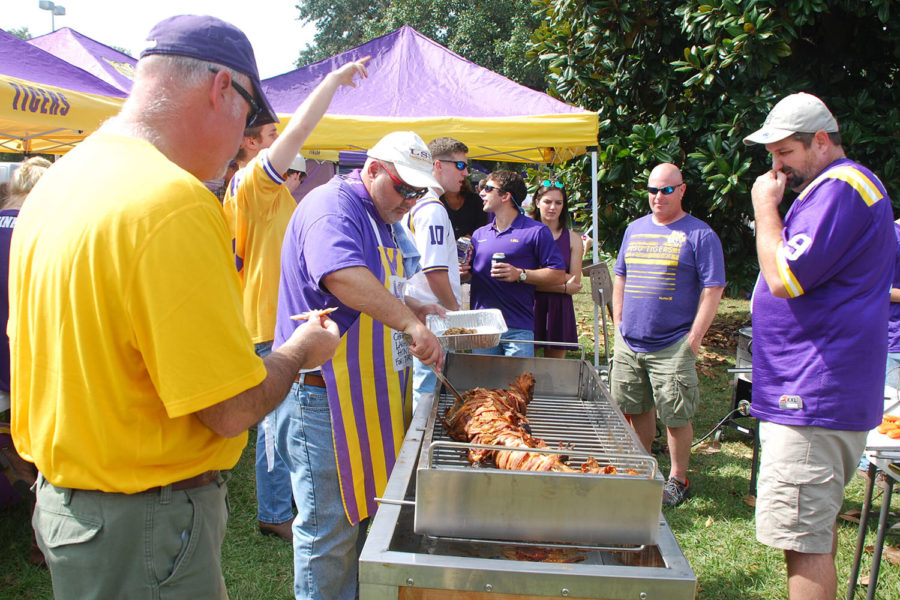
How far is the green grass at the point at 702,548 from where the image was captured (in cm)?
347

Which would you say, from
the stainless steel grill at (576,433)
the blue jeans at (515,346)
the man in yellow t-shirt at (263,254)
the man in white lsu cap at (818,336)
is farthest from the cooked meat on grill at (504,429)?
the blue jeans at (515,346)

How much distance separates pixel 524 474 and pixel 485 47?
27862mm

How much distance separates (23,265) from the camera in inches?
56.1

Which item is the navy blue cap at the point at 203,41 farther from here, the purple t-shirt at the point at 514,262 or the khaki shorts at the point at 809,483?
the purple t-shirt at the point at 514,262

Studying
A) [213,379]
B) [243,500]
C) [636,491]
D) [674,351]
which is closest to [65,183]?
[213,379]

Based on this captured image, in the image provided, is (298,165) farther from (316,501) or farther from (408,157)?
(316,501)

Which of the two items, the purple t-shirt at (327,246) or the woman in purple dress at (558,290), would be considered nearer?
the purple t-shirt at (327,246)

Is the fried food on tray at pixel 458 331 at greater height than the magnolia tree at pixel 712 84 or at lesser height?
lesser

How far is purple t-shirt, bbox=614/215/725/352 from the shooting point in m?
4.42

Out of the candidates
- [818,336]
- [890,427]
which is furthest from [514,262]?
[890,427]

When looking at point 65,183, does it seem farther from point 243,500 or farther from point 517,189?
point 517,189

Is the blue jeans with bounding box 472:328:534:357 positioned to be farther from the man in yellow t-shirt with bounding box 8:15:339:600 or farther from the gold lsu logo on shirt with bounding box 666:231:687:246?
the man in yellow t-shirt with bounding box 8:15:339:600

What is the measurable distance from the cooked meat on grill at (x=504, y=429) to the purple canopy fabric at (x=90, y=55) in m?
6.47

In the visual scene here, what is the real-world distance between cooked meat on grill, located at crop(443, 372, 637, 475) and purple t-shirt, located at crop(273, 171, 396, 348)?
0.64 meters
